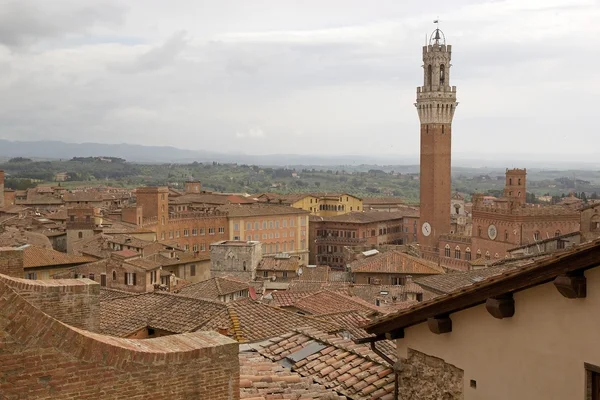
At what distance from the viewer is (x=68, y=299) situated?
7.36 m

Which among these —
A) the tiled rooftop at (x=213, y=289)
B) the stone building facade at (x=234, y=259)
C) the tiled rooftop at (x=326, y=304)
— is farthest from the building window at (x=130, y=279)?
the stone building facade at (x=234, y=259)

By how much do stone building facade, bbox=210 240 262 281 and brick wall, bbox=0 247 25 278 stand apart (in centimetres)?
4278

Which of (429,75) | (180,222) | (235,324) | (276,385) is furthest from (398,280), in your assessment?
(429,75)

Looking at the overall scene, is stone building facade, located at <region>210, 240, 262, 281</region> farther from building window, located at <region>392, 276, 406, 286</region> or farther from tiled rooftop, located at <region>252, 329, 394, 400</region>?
tiled rooftop, located at <region>252, 329, 394, 400</region>

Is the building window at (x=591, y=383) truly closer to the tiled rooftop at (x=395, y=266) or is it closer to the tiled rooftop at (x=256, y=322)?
the tiled rooftop at (x=256, y=322)

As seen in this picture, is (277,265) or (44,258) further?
(277,265)

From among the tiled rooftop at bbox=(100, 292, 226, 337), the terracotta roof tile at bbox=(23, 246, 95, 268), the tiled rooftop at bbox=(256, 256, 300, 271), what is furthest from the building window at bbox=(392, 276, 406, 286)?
the tiled rooftop at bbox=(100, 292, 226, 337)

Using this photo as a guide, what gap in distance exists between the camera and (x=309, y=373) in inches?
370

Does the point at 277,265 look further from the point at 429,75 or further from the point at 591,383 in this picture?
the point at 591,383

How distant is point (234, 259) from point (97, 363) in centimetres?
4747

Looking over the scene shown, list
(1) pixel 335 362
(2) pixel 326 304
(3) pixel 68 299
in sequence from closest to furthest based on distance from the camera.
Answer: (3) pixel 68 299 < (1) pixel 335 362 < (2) pixel 326 304

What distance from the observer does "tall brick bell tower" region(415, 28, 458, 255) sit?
274 ft

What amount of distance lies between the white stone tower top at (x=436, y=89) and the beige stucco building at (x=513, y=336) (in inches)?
3188

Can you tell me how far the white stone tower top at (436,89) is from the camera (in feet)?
282
